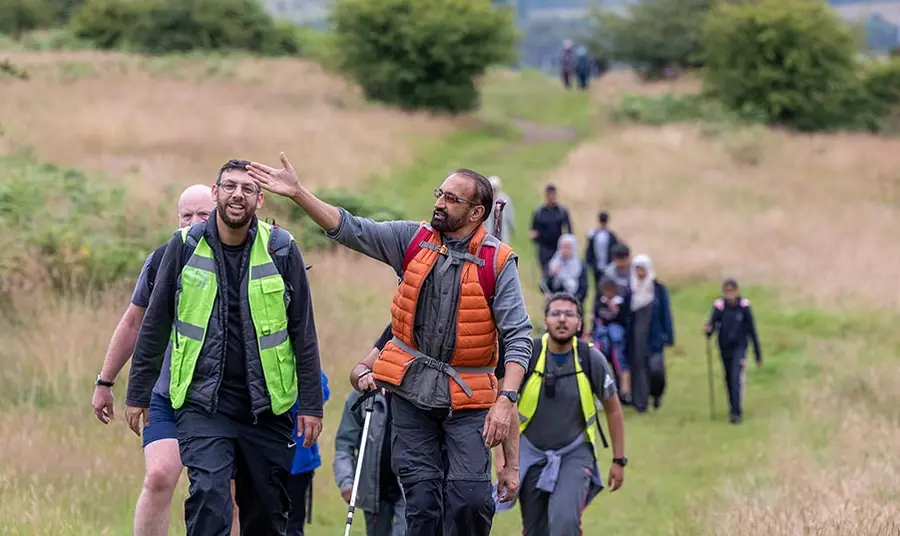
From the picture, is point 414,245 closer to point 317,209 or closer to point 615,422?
point 317,209

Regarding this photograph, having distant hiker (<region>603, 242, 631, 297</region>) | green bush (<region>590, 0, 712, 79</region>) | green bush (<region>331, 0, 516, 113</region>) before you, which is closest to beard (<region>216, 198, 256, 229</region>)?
distant hiker (<region>603, 242, 631, 297</region>)

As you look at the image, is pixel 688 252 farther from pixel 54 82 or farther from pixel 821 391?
pixel 54 82

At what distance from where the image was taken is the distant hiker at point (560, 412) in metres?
7.24

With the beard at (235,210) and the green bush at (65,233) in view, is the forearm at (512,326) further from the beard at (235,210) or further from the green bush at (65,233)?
the green bush at (65,233)

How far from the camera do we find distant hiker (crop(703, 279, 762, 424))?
42.6ft

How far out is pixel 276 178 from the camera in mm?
5305

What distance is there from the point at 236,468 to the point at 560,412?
2219 mm

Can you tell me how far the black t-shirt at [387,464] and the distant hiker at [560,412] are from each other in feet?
3.44

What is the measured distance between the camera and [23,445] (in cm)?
831

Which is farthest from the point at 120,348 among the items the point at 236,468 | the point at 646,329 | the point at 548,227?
the point at 548,227

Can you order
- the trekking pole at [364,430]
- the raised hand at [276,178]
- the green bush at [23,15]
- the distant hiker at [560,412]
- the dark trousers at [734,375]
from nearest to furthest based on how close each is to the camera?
the raised hand at [276,178]
the trekking pole at [364,430]
the distant hiker at [560,412]
the dark trousers at [734,375]
the green bush at [23,15]

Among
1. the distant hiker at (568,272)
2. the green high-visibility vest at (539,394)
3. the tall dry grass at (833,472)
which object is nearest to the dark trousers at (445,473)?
the green high-visibility vest at (539,394)

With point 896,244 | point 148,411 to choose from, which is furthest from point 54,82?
point 148,411

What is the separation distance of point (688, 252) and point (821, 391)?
8.84 m
